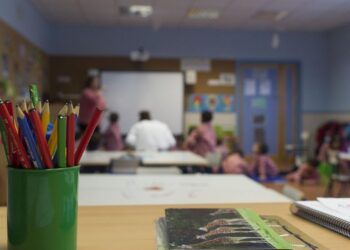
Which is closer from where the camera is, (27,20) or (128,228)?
(128,228)

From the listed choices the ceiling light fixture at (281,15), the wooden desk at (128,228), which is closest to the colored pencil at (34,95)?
the wooden desk at (128,228)

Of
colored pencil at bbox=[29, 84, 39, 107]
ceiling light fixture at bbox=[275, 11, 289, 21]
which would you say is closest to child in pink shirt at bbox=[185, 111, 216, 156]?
ceiling light fixture at bbox=[275, 11, 289, 21]

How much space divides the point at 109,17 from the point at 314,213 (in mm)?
6748

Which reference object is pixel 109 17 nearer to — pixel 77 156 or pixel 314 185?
pixel 314 185

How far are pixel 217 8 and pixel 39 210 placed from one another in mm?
6234

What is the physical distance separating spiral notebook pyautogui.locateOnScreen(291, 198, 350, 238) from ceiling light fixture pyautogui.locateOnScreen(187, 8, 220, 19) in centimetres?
594

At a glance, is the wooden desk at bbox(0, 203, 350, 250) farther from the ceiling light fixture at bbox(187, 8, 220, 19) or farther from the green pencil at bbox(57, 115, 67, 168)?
the ceiling light fixture at bbox(187, 8, 220, 19)

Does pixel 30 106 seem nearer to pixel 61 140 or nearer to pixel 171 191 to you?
pixel 61 140

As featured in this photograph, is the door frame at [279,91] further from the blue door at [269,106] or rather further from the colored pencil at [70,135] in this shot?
the colored pencil at [70,135]

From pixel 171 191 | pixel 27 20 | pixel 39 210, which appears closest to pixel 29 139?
pixel 39 210

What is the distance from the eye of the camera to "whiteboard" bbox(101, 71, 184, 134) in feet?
25.9

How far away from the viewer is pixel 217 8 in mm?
6523

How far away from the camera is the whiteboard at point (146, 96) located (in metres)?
7.89

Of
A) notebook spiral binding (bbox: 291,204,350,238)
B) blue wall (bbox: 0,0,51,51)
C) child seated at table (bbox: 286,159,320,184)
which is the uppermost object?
blue wall (bbox: 0,0,51,51)
